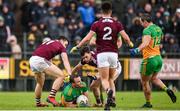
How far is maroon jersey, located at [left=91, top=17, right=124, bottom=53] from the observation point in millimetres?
18734

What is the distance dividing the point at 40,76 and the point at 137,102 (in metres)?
3.83

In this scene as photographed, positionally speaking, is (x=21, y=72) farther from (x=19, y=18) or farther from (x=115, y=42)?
(x=115, y=42)

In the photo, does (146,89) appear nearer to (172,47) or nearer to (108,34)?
(108,34)

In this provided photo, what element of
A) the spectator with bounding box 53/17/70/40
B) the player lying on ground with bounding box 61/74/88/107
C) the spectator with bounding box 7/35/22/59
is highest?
the spectator with bounding box 53/17/70/40

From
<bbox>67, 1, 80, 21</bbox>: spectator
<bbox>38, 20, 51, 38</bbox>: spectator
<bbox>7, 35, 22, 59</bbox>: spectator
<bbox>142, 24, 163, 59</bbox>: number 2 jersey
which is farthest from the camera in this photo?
<bbox>67, 1, 80, 21</bbox>: spectator

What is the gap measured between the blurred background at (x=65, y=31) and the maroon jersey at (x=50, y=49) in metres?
10.0

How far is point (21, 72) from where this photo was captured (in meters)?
30.8

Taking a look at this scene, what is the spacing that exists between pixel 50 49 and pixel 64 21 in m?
12.6

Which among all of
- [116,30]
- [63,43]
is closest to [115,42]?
[116,30]

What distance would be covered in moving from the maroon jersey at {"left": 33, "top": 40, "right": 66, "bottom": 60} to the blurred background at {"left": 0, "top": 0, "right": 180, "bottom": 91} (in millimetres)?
10042

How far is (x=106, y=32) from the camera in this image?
18.8 metres

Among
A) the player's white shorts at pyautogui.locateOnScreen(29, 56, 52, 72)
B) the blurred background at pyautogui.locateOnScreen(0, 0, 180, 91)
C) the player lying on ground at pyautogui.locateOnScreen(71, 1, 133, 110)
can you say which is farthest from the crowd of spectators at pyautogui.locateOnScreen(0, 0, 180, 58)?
the player lying on ground at pyautogui.locateOnScreen(71, 1, 133, 110)

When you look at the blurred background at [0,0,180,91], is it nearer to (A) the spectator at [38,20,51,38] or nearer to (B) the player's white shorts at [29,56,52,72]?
(A) the spectator at [38,20,51,38]

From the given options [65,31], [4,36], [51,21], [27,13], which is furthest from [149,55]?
[27,13]
